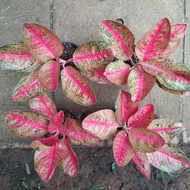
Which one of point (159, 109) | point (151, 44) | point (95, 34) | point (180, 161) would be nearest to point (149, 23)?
point (95, 34)

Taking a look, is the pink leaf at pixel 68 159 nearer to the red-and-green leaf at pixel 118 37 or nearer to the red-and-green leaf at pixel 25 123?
the red-and-green leaf at pixel 25 123

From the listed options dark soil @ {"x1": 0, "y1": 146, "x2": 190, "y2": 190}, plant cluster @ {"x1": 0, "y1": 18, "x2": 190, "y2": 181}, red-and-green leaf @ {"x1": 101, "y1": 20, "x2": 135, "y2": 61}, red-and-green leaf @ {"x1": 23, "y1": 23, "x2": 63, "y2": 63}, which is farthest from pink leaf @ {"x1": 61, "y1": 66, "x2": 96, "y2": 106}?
dark soil @ {"x1": 0, "y1": 146, "x2": 190, "y2": 190}

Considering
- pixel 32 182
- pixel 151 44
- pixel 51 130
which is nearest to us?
pixel 151 44

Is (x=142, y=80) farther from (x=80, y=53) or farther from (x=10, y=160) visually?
(x=10, y=160)

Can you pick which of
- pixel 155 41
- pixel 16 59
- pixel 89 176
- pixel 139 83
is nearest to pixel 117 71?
pixel 139 83

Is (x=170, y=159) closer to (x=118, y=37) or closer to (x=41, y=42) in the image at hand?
(x=118, y=37)

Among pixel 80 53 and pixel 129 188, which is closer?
pixel 80 53
